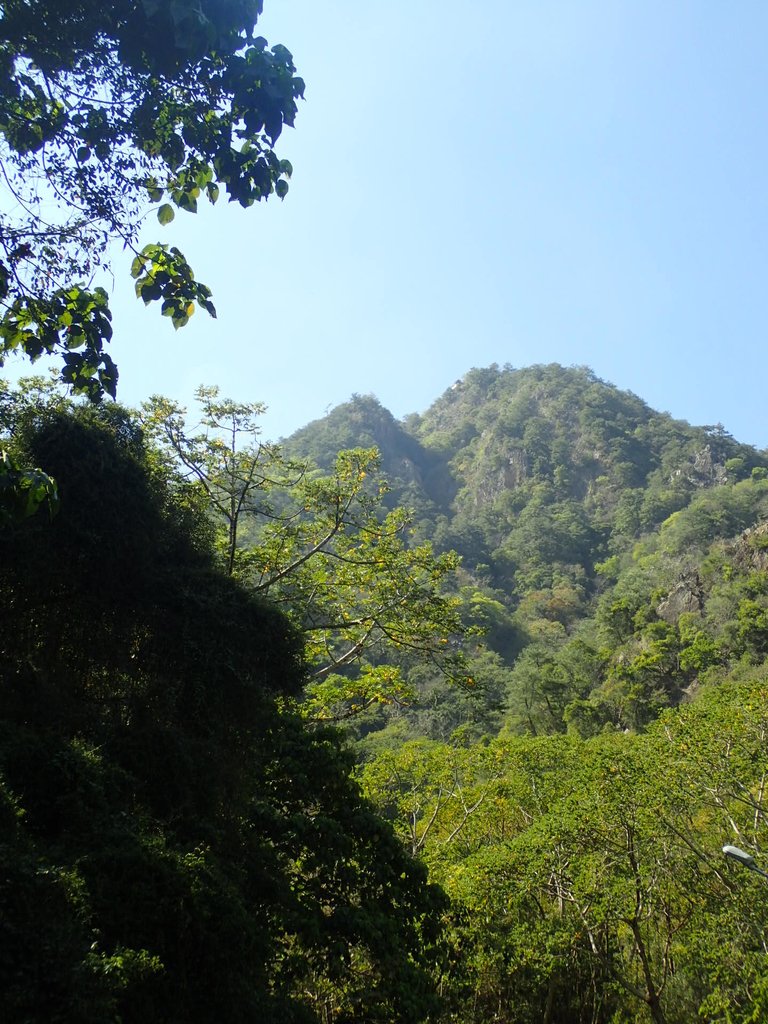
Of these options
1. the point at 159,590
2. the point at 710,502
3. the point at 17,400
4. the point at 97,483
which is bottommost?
the point at 159,590

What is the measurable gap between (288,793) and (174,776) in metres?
1.25

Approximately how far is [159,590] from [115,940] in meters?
2.50

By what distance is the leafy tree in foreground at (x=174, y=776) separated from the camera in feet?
11.4

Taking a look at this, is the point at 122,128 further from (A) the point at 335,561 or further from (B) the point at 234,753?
(A) the point at 335,561

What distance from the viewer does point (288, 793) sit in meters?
5.60

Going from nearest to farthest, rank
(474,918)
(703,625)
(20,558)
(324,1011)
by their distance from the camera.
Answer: (20,558), (324,1011), (474,918), (703,625)

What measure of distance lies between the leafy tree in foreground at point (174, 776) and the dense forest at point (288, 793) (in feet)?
0.06

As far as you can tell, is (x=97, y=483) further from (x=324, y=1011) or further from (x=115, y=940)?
(x=324, y=1011)

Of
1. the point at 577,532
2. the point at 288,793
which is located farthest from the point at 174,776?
the point at 577,532

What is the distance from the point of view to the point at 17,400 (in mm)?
5070

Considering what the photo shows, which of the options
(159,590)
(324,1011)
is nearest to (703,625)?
(324,1011)

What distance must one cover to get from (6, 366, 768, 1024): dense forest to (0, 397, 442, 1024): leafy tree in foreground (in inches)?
0.7

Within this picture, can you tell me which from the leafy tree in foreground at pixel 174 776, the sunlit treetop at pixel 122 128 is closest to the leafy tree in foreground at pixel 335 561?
the leafy tree in foreground at pixel 174 776

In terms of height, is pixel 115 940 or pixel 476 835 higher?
pixel 115 940
